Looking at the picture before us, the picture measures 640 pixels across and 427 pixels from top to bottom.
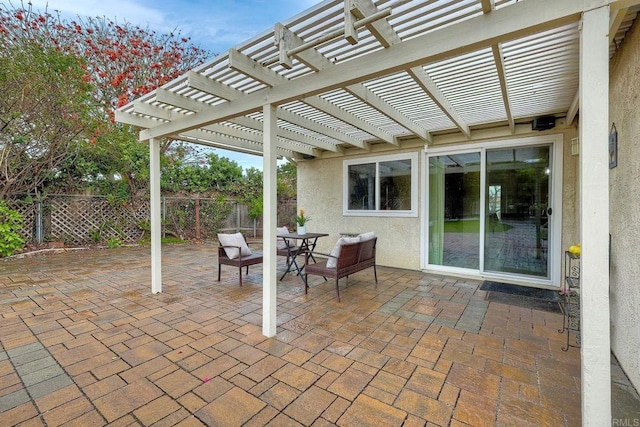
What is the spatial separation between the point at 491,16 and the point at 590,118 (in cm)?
82

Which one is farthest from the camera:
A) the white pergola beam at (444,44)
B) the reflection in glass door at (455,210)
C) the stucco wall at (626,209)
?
the reflection in glass door at (455,210)

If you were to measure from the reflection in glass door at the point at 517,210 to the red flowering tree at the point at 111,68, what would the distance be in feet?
27.3

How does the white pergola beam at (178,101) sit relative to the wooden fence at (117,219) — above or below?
above

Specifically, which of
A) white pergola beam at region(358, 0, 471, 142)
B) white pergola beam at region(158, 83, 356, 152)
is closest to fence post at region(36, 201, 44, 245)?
white pergola beam at region(158, 83, 356, 152)

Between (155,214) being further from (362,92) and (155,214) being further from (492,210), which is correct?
(492,210)

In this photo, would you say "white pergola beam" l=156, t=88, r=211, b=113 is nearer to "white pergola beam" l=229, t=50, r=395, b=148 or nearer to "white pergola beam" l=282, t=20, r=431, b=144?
"white pergola beam" l=229, t=50, r=395, b=148

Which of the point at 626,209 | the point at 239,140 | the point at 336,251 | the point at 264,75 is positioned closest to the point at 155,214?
the point at 239,140

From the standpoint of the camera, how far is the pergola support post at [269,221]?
285cm

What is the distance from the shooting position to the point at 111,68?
798 cm

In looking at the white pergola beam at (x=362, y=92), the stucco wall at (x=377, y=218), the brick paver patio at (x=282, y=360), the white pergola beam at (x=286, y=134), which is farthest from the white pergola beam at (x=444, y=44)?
the stucco wall at (x=377, y=218)

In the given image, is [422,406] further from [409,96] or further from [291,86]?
[409,96]

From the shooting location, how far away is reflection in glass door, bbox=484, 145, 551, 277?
14.9ft

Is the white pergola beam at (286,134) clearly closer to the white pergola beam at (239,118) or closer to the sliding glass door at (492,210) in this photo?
the white pergola beam at (239,118)

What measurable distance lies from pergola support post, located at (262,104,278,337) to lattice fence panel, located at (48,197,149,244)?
24.7 feet
